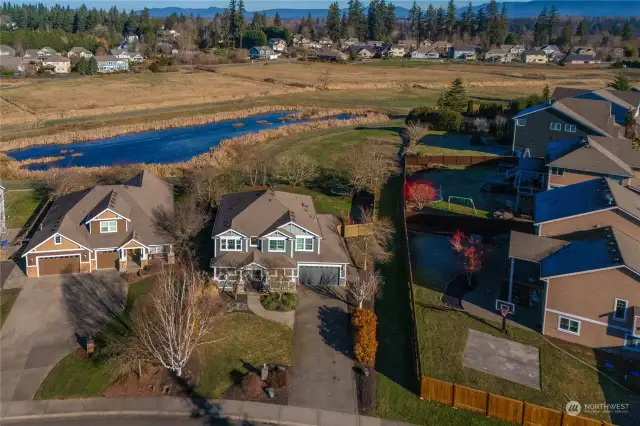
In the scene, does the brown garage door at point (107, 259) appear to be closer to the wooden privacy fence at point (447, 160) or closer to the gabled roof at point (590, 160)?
the gabled roof at point (590, 160)

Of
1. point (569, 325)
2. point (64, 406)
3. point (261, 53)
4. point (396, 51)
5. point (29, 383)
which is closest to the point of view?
point (64, 406)

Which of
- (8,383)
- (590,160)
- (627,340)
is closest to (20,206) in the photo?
(8,383)

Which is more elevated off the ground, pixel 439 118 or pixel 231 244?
pixel 439 118

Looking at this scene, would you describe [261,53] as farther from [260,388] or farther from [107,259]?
[260,388]

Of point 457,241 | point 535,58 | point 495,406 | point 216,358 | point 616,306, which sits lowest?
point 216,358

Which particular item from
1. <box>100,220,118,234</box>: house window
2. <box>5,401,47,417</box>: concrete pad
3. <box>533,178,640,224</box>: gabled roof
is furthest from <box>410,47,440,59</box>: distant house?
<box>5,401,47,417</box>: concrete pad

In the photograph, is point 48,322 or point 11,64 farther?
point 11,64

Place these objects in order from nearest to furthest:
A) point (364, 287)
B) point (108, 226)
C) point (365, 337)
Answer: point (365, 337), point (364, 287), point (108, 226)

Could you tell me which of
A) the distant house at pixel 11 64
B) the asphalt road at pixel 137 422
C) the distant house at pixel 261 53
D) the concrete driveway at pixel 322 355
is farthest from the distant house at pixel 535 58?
the asphalt road at pixel 137 422
